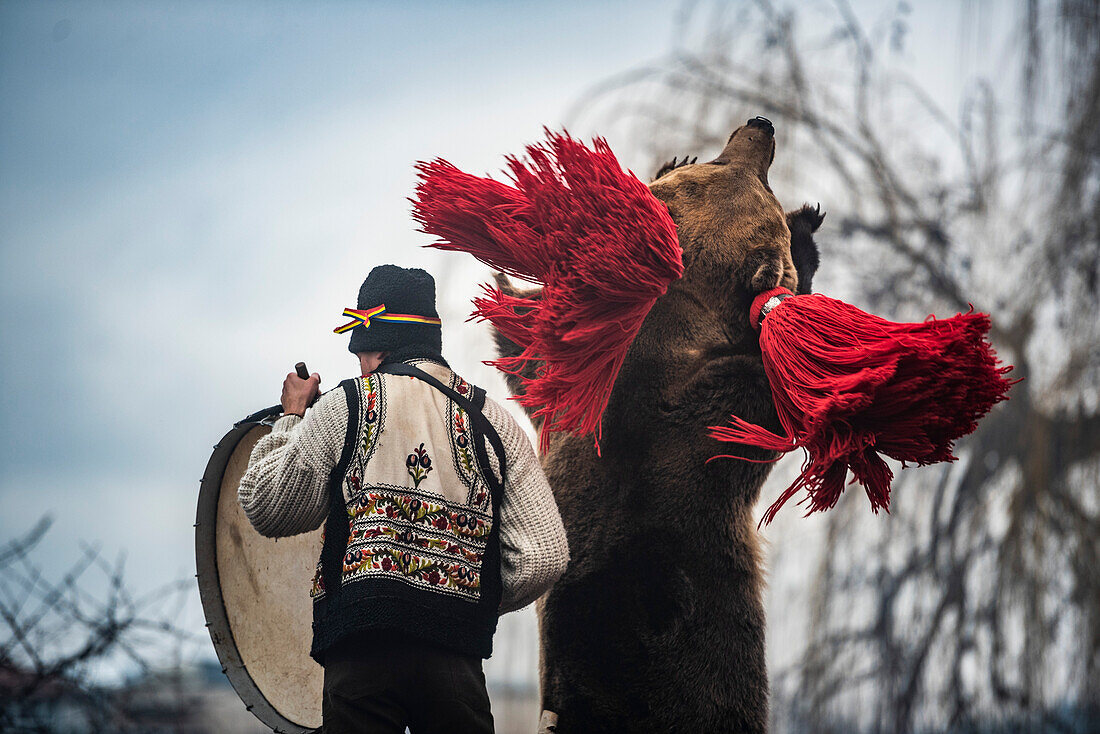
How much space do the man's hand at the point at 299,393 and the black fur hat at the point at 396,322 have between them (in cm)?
11

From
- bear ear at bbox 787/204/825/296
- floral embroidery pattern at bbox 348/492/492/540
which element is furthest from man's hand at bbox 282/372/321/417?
bear ear at bbox 787/204/825/296

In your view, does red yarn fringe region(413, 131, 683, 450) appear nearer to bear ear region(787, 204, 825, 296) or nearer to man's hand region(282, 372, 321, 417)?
Answer: man's hand region(282, 372, 321, 417)

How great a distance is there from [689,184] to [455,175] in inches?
23.5

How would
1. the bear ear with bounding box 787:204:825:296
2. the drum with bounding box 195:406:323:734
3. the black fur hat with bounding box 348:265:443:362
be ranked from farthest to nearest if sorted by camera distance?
1. the bear ear with bounding box 787:204:825:296
2. the drum with bounding box 195:406:323:734
3. the black fur hat with bounding box 348:265:443:362

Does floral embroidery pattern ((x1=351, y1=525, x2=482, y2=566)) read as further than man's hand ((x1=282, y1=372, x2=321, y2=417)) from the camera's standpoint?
No

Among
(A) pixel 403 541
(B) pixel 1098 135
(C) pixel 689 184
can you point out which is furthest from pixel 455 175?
(B) pixel 1098 135

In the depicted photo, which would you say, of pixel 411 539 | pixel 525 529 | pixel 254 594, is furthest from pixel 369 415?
pixel 254 594

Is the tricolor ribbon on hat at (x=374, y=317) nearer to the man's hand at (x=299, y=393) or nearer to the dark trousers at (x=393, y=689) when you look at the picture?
the man's hand at (x=299, y=393)

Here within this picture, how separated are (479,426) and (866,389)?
70 centimetres

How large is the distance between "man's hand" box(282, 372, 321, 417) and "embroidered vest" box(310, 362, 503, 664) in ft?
0.59

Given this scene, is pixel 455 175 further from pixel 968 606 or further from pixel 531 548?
pixel 968 606

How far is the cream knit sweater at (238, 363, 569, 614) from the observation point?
183 centimetres

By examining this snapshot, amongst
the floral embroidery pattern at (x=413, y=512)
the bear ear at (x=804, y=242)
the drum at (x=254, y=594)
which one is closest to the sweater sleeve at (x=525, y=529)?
the floral embroidery pattern at (x=413, y=512)

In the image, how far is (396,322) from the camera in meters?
2.02
